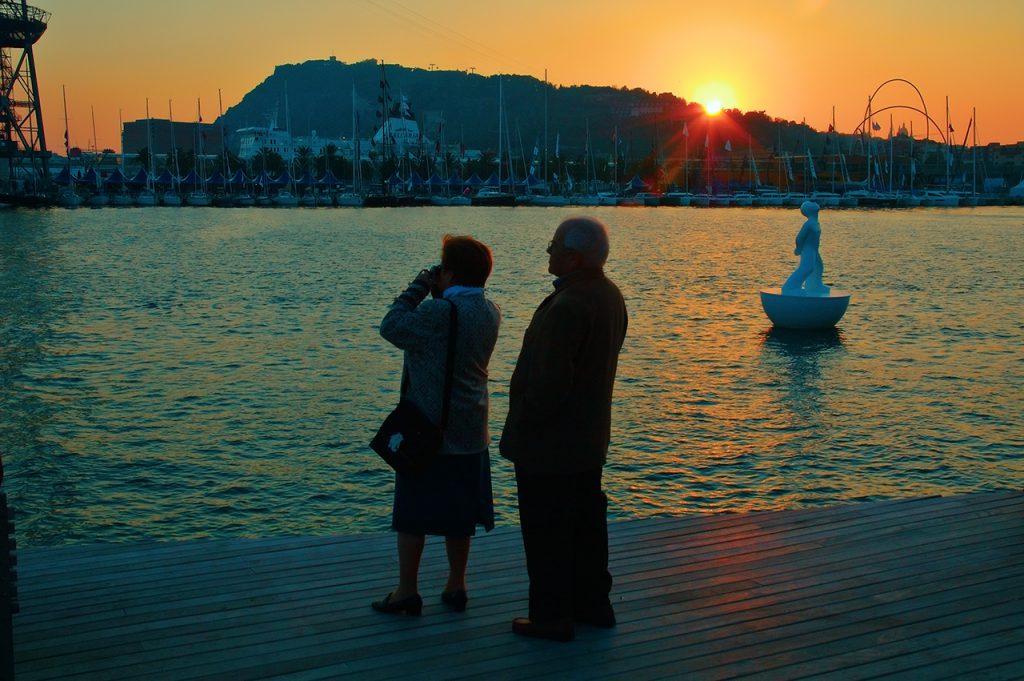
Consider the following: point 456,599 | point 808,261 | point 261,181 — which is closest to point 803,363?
point 808,261

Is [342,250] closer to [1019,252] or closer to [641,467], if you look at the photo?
[1019,252]

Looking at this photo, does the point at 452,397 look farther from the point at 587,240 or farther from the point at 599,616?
the point at 599,616

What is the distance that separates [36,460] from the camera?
1227 cm

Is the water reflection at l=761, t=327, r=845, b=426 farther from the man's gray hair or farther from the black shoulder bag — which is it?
the man's gray hair

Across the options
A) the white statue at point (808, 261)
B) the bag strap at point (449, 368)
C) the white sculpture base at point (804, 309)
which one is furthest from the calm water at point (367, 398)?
the bag strap at point (449, 368)

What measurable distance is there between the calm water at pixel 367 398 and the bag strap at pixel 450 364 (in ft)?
16.5

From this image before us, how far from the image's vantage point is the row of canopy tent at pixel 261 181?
422 ft

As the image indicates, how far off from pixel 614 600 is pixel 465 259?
1801mm

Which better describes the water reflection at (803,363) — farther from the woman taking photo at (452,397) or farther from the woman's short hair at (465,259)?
the woman's short hair at (465,259)

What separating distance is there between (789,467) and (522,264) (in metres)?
→ 35.2

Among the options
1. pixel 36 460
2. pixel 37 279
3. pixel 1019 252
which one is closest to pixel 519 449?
pixel 36 460

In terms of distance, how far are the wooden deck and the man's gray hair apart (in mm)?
1676

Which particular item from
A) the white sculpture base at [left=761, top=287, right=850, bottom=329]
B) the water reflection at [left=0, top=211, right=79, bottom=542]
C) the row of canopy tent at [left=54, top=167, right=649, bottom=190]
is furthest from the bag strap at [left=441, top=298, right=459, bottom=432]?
the row of canopy tent at [left=54, top=167, right=649, bottom=190]

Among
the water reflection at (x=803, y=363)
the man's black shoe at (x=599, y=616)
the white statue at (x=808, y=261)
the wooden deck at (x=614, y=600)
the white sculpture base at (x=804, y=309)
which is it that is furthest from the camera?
the white sculpture base at (x=804, y=309)
